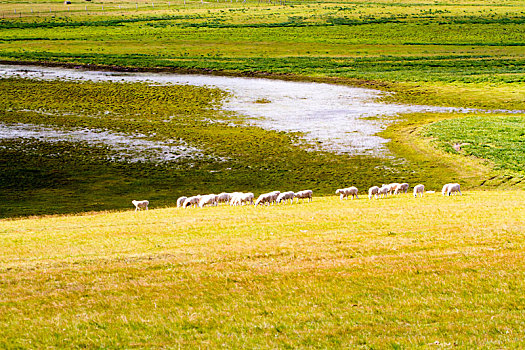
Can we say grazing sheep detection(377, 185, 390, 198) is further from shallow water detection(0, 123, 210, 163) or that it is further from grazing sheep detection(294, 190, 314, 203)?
shallow water detection(0, 123, 210, 163)

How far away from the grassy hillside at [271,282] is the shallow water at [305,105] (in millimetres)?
29352

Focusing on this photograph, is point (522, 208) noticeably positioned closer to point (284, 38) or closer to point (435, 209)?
point (435, 209)

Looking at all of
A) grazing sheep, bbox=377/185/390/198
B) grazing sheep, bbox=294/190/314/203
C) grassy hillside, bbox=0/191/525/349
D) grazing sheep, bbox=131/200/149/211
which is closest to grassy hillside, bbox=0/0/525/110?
grazing sheep, bbox=377/185/390/198

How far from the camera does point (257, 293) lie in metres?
18.1

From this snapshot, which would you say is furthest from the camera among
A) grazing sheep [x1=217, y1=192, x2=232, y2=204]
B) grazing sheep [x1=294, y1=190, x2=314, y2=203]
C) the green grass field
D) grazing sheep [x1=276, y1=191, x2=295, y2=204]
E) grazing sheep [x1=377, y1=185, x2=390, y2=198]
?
grazing sheep [x1=377, y1=185, x2=390, y2=198]

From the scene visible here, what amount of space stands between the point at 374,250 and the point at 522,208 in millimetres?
11269

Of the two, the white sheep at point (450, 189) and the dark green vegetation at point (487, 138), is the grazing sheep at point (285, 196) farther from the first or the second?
the dark green vegetation at point (487, 138)

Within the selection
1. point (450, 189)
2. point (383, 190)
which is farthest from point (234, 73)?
point (450, 189)

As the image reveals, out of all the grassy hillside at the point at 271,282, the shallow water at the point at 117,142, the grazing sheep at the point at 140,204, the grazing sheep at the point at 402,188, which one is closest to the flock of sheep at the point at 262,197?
the grazing sheep at the point at 140,204

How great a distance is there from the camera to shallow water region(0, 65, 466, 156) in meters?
59.3

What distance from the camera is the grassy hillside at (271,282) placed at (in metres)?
15.3

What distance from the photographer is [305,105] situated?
75.3 metres

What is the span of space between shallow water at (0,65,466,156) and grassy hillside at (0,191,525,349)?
96.3ft

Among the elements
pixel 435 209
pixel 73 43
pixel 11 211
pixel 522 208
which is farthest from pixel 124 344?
pixel 73 43
